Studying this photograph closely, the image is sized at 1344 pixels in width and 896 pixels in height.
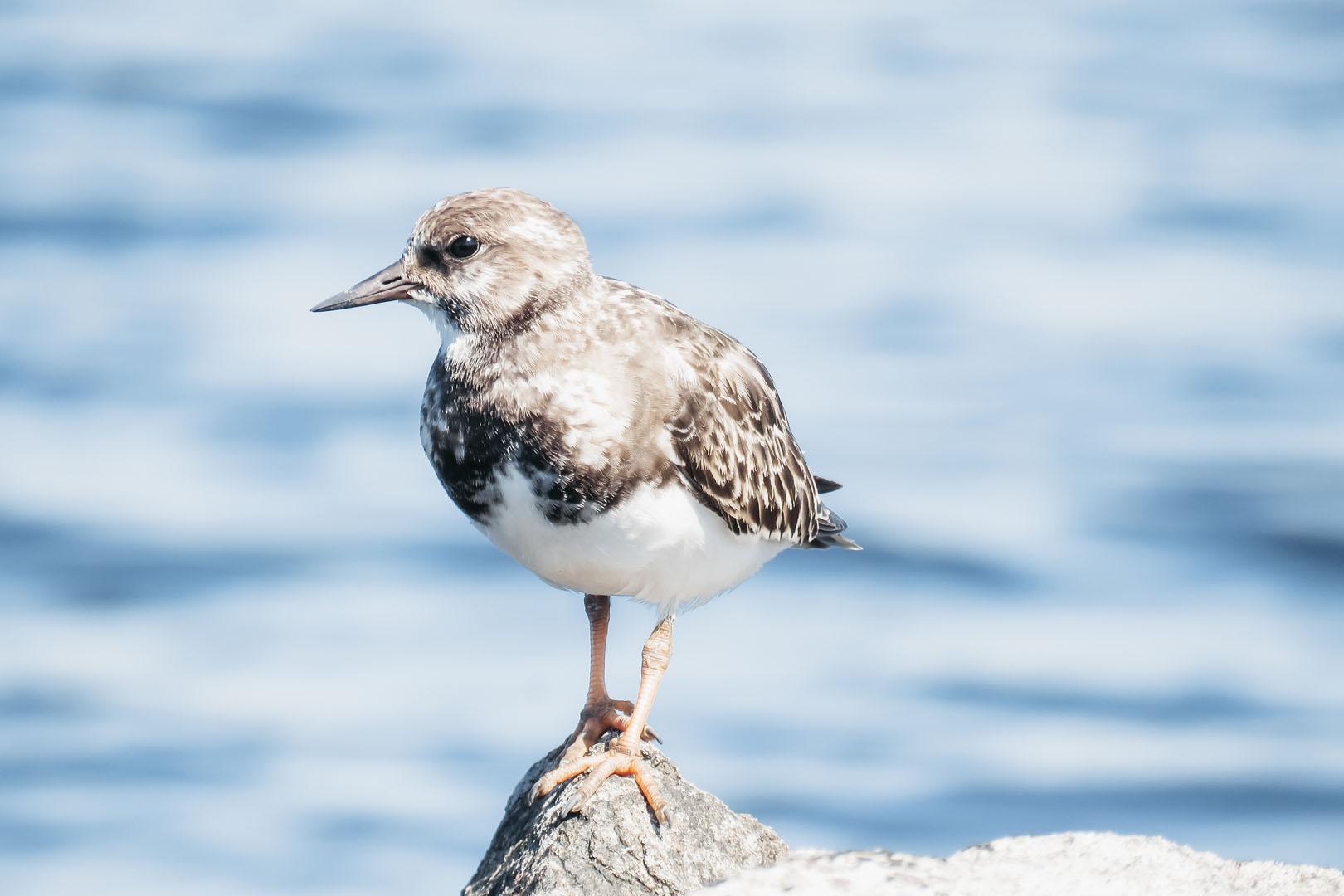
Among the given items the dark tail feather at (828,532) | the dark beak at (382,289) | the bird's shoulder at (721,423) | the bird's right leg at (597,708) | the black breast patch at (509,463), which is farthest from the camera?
the dark tail feather at (828,532)

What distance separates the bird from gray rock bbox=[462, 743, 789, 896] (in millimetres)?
70

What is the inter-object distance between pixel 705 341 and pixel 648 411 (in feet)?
2.07

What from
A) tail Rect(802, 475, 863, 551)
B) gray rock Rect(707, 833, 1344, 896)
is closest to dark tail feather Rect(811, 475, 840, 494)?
tail Rect(802, 475, 863, 551)

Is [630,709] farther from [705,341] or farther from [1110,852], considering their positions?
[1110,852]

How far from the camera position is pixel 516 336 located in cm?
573

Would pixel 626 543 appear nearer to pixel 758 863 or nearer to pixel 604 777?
pixel 604 777

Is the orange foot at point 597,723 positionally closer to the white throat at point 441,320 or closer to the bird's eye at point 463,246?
the white throat at point 441,320

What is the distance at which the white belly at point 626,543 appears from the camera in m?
5.64

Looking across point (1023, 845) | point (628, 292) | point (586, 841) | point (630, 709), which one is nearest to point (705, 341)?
point (628, 292)

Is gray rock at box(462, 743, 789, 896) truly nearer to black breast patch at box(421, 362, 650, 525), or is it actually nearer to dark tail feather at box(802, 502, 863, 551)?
black breast patch at box(421, 362, 650, 525)

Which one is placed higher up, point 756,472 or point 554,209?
point 554,209

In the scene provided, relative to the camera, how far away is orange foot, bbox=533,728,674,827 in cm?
580

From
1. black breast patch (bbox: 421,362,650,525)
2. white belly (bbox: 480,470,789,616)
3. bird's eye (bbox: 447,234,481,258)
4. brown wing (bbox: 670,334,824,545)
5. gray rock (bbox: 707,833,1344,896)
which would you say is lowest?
gray rock (bbox: 707,833,1344,896)

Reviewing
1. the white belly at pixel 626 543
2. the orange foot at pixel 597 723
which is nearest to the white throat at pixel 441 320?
the white belly at pixel 626 543
